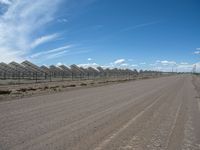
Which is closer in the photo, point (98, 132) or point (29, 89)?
point (98, 132)

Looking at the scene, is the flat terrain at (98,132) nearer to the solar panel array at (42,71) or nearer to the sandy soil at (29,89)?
the sandy soil at (29,89)

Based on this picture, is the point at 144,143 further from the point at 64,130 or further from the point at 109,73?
the point at 109,73

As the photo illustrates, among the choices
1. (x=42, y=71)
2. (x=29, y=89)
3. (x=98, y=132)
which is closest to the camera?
(x=98, y=132)

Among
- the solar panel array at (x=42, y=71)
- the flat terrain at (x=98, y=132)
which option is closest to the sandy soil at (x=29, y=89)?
the flat terrain at (x=98, y=132)

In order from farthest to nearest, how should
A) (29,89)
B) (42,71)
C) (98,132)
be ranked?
1. (42,71)
2. (29,89)
3. (98,132)

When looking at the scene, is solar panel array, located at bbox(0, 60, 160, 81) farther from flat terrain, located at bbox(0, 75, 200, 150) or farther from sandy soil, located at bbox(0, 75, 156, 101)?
flat terrain, located at bbox(0, 75, 200, 150)

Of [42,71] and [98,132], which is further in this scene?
[42,71]

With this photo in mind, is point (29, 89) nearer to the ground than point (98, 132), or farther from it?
farther from it

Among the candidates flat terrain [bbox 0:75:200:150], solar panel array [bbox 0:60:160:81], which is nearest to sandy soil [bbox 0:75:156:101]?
flat terrain [bbox 0:75:200:150]

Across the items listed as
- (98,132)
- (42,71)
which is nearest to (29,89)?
(98,132)

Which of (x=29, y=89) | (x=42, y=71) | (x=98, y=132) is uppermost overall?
(x=42, y=71)

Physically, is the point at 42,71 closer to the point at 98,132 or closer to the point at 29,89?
the point at 29,89

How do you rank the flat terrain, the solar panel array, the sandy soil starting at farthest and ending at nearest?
the solar panel array
the sandy soil
the flat terrain

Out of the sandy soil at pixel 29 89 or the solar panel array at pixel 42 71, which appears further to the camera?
the solar panel array at pixel 42 71
